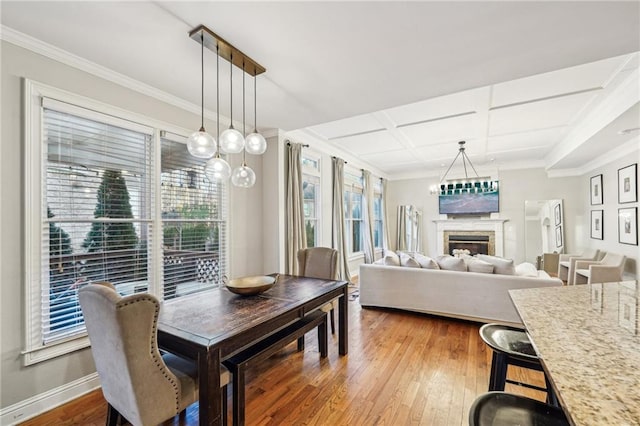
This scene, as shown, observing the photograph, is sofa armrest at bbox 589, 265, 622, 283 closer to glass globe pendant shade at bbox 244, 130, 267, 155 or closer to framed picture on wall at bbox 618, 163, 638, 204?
framed picture on wall at bbox 618, 163, 638, 204

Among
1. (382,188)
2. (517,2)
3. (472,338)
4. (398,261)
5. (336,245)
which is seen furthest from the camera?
(382,188)

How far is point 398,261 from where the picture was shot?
13.3 ft

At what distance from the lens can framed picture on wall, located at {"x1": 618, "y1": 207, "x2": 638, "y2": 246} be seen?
4176mm

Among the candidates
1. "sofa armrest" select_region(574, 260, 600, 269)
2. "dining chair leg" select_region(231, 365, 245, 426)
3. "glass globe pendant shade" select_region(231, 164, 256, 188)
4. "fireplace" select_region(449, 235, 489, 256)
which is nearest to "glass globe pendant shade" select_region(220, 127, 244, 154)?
"glass globe pendant shade" select_region(231, 164, 256, 188)

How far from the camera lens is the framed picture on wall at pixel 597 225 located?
17.1 feet

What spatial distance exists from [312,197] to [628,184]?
510 cm

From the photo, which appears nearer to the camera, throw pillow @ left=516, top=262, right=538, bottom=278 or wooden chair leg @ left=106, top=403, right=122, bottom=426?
wooden chair leg @ left=106, top=403, right=122, bottom=426

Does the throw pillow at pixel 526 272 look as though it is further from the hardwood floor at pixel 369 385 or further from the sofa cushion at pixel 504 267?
the hardwood floor at pixel 369 385

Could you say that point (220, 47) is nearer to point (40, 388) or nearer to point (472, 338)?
point (40, 388)

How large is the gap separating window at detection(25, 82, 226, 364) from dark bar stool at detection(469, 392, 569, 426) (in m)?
2.78

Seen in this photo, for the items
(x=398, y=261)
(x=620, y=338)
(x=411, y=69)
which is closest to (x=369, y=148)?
(x=398, y=261)

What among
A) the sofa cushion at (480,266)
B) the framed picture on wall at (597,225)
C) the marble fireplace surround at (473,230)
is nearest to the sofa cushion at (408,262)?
the sofa cushion at (480,266)

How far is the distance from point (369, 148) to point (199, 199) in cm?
342

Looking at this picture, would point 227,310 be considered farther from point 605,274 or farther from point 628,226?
point 628,226
